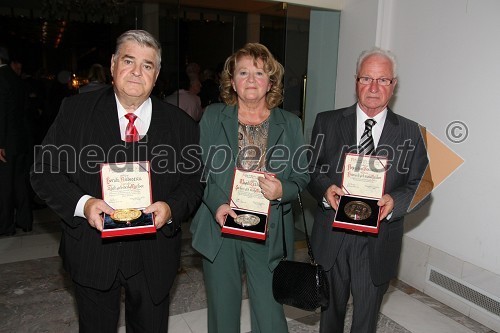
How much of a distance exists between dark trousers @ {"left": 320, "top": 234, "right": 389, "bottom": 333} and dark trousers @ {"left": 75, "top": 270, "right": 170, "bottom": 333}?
3.02 ft

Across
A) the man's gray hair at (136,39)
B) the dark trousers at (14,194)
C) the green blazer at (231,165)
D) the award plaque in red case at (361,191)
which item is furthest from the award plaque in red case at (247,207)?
the dark trousers at (14,194)

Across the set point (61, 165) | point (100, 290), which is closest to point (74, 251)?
point (100, 290)

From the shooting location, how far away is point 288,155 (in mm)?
2109

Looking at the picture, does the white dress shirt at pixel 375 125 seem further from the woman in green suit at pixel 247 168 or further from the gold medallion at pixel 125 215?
the gold medallion at pixel 125 215

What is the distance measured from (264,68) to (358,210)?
84cm

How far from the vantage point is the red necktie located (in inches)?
66.4

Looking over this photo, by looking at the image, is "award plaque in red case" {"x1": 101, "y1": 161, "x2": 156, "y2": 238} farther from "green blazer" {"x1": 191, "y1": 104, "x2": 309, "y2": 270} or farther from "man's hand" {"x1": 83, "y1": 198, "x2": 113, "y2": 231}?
"green blazer" {"x1": 191, "y1": 104, "x2": 309, "y2": 270}

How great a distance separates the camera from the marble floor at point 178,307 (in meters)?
2.96

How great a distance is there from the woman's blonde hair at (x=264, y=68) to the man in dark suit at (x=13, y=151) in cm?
324

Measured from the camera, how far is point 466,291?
10.7 ft

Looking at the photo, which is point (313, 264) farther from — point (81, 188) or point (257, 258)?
point (81, 188)

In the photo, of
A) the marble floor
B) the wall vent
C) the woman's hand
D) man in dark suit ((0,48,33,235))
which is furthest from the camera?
man in dark suit ((0,48,33,235))

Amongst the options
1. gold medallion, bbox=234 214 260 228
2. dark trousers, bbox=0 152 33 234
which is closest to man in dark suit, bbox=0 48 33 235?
dark trousers, bbox=0 152 33 234

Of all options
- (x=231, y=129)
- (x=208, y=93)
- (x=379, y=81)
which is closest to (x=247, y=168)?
(x=231, y=129)
